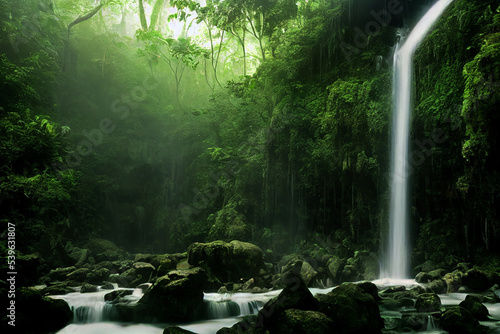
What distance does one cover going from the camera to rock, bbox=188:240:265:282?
9.66 meters

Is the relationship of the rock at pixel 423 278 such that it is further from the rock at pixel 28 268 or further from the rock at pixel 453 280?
the rock at pixel 28 268

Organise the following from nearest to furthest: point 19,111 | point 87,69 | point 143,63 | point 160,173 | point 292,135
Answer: point 19,111 → point 292,135 → point 160,173 → point 87,69 → point 143,63

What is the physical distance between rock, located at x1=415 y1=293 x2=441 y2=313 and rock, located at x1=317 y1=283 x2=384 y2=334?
4.25 ft

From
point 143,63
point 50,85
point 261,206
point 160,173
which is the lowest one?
point 261,206

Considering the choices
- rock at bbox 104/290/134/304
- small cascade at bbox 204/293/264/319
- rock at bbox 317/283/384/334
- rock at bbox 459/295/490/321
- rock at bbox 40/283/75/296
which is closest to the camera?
rock at bbox 317/283/384/334

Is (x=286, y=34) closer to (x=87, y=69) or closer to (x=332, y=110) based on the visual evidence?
(x=332, y=110)

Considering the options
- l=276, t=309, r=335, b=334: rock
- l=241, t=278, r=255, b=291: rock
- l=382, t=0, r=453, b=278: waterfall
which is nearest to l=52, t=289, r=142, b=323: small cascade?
l=241, t=278, r=255, b=291: rock

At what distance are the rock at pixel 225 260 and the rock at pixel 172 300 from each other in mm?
2430

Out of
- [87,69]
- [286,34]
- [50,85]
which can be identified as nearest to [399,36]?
[286,34]

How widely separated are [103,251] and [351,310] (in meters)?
12.2

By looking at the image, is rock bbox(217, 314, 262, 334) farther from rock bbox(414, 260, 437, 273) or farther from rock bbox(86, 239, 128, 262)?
rock bbox(86, 239, 128, 262)

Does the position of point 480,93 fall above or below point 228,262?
above

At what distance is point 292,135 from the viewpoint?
1316cm

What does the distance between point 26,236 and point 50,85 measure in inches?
347
